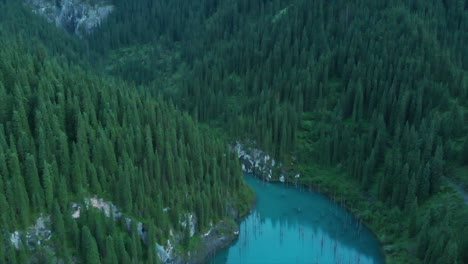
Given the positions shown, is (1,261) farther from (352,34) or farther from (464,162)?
(352,34)

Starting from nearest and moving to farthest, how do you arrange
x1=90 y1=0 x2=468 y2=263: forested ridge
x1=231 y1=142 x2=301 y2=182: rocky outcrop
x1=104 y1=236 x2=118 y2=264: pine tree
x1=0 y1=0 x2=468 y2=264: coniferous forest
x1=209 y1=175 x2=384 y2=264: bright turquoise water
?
x1=104 y1=236 x2=118 y2=264: pine tree → x1=0 y1=0 x2=468 y2=264: coniferous forest → x1=209 y1=175 x2=384 y2=264: bright turquoise water → x1=90 y1=0 x2=468 y2=263: forested ridge → x1=231 y1=142 x2=301 y2=182: rocky outcrop

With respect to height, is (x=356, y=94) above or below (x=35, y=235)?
above

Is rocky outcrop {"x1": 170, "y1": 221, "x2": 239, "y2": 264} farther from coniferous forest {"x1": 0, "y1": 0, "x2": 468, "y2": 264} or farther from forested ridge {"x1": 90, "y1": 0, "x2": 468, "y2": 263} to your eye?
forested ridge {"x1": 90, "y1": 0, "x2": 468, "y2": 263}

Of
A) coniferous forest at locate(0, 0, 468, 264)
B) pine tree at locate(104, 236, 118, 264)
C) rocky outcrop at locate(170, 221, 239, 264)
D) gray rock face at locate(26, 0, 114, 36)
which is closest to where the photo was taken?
pine tree at locate(104, 236, 118, 264)

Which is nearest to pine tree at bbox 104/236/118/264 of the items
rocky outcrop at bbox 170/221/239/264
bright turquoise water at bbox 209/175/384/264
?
rocky outcrop at bbox 170/221/239/264

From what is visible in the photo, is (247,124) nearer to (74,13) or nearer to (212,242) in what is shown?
(212,242)

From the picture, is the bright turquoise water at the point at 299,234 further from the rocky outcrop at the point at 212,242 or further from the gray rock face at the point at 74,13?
the gray rock face at the point at 74,13

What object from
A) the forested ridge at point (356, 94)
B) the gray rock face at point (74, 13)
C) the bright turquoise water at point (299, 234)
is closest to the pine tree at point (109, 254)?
the bright turquoise water at point (299, 234)

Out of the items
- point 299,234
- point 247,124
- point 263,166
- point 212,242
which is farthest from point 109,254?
point 247,124
